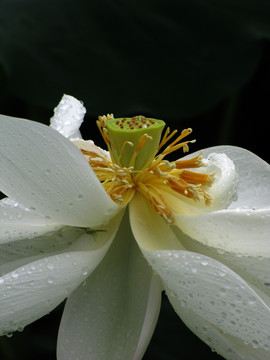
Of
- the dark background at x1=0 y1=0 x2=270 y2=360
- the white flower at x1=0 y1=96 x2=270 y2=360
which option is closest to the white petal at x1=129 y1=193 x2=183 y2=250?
the white flower at x1=0 y1=96 x2=270 y2=360

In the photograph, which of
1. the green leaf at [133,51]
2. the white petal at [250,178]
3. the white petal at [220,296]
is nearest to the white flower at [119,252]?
the white petal at [220,296]

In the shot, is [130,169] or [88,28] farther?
[88,28]

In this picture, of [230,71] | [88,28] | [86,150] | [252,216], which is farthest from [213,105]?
[252,216]

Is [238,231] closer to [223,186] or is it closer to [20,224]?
[223,186]

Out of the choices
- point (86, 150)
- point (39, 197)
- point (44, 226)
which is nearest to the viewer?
point (39, 197)

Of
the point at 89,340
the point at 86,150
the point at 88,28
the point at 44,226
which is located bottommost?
the point at 89,340

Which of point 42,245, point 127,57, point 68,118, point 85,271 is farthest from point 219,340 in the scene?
point 127,57

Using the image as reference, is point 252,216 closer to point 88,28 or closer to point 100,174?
point 100,174

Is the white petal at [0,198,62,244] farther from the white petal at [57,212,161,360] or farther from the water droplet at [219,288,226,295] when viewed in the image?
the water droplet at [219,288,226,295]
